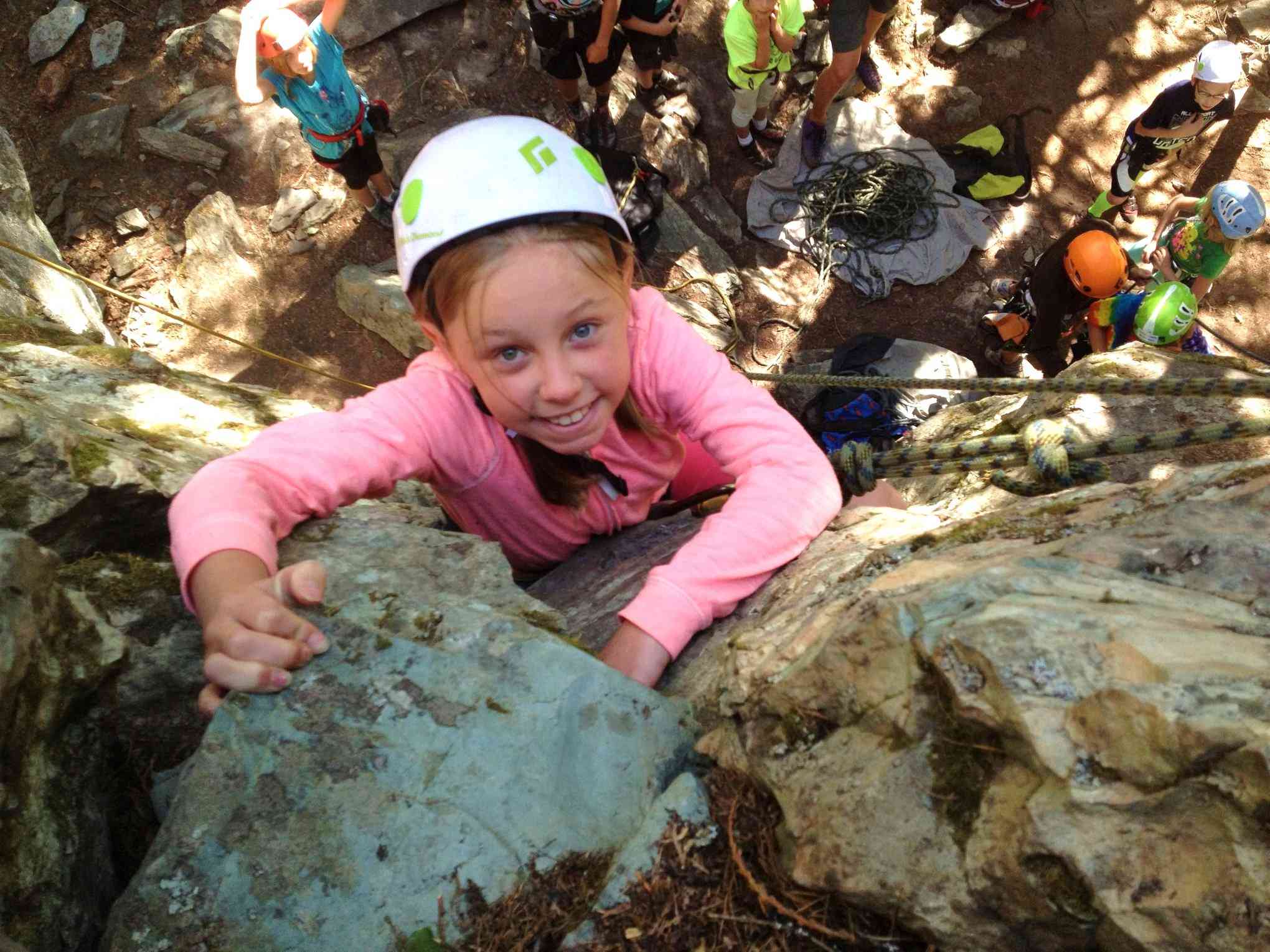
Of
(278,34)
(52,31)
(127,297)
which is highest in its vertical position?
(278,34)

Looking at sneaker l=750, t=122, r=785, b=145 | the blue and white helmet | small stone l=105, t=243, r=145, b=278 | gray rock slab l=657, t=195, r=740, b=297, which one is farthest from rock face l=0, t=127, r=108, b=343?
the blue and white helmet

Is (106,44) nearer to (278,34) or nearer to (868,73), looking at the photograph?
(278,34)

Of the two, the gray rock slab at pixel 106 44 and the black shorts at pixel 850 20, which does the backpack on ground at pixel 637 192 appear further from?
the gray rock slab at pixel 106 44

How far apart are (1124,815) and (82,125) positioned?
815 cm

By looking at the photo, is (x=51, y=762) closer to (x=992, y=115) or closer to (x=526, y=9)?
(x=526, y=9)

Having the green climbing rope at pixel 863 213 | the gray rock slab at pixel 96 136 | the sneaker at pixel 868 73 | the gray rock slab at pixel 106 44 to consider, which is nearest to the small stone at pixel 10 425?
the gray rock slab at pixel 96 136

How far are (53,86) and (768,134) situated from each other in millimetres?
6157

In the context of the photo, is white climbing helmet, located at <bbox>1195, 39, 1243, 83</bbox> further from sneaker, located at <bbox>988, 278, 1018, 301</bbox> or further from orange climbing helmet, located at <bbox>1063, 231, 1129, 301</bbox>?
sneaker, located at <bbox>988, 278, 1018, 301</bbox>

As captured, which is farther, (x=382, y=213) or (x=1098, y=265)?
(x=382, y=213)

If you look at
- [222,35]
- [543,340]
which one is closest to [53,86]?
[222,35]

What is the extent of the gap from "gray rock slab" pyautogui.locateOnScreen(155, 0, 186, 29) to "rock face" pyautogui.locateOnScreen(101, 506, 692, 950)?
24.8 feet

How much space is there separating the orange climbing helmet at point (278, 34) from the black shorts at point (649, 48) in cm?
286

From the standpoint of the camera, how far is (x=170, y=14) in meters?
7.00

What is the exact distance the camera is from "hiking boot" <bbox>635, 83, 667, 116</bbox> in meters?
7.27
